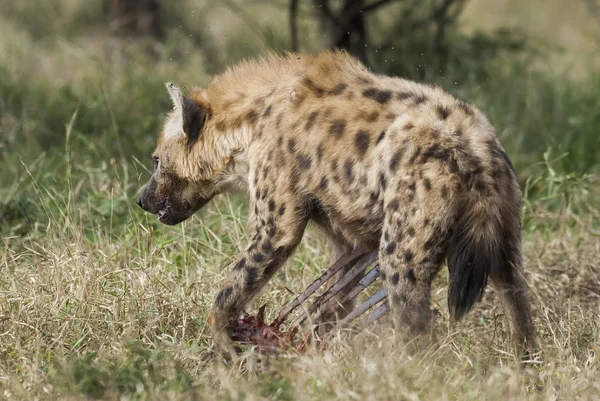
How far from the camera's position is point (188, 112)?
490 cm

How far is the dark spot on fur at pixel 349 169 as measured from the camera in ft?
13.9

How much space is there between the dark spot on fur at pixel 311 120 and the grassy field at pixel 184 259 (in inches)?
34.7

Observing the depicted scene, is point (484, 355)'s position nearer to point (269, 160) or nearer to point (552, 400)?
point (552, 400)

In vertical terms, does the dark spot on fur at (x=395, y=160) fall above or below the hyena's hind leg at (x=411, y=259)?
above

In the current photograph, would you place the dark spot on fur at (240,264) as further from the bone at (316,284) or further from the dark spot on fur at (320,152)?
the dark spot on fur at (320,152)

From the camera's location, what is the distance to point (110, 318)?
4621mm

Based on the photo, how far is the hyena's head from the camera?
4.89 m

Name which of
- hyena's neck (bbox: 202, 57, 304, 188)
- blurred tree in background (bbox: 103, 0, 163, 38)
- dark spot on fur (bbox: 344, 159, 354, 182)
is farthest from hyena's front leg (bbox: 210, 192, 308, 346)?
blurred tree in background (bbox: 103, 0, 163, 38)

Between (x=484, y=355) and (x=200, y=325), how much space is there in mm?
1227

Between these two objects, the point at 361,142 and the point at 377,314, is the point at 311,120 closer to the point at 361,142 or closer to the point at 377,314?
the point at 361,142

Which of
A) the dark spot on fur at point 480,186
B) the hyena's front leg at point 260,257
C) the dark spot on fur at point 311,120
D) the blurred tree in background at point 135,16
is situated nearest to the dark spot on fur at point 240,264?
the hyena's front leg at point 260,257

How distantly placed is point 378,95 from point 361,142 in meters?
0.25

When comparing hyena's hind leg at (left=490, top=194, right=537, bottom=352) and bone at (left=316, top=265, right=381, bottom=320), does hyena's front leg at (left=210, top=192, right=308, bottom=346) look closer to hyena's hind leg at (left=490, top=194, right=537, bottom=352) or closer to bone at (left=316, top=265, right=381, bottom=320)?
bone at (left=316, top=265, right=381, bottom=320)

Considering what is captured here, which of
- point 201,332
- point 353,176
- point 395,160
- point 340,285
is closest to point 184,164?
point 201,332
